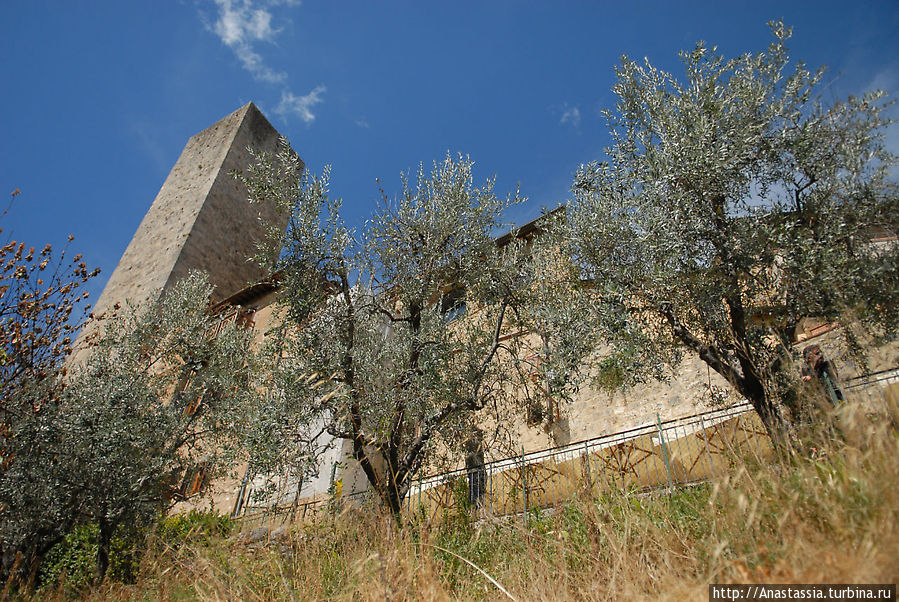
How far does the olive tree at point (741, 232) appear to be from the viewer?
221 inches

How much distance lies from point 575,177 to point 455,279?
280 centimetres

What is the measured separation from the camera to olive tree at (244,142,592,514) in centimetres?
709

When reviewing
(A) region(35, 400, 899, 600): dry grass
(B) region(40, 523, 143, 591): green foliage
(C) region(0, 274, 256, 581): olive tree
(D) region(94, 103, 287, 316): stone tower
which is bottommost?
(A) region(35, 400, 899, 600): dry grass

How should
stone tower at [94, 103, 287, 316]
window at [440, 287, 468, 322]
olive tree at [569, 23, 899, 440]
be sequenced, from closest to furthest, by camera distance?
1. olive tree at [569, 23, 899, 440]
2. window at [440, 287, 468, 322]
3. stone tower at [94, 103, 287, 316]

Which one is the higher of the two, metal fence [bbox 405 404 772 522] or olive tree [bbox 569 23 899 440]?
olive tree [bbox 569 23 899 440]

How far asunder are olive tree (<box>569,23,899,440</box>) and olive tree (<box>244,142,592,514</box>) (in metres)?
1.38

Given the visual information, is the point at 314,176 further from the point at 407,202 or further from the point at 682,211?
the point at 682,211

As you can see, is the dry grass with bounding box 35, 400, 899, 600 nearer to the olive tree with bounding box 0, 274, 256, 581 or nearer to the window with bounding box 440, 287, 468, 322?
the olive tree with bounding box 0, 274, 256, 581

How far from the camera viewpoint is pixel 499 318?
817cm

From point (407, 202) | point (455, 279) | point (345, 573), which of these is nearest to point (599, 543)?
point (345, 573)

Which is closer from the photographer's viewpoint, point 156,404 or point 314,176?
point 314,176

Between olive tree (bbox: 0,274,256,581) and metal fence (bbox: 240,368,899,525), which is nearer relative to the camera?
metal fence (bbox: 240,368,899,525)

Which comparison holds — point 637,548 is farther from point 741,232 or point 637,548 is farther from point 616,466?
point 616,466

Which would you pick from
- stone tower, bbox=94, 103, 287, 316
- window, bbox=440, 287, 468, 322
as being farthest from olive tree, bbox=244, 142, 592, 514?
stone tower, bbox=94, 103, 287, 316
